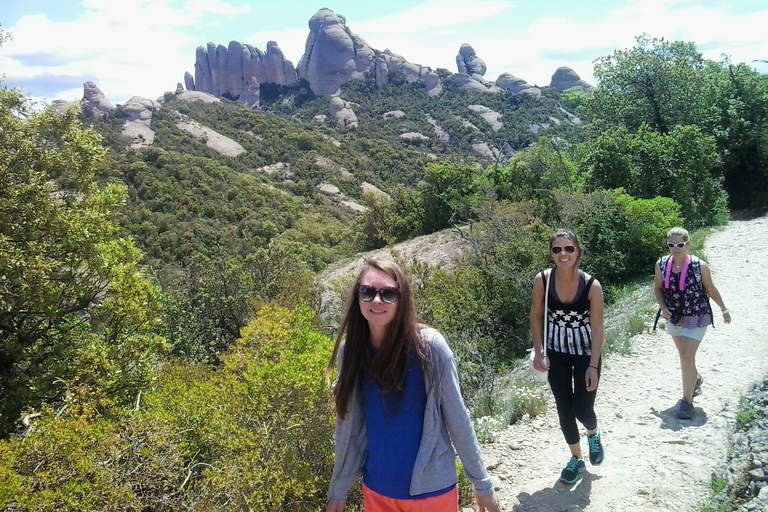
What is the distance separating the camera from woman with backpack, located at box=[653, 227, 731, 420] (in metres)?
4.31

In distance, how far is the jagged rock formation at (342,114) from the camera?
7738cm

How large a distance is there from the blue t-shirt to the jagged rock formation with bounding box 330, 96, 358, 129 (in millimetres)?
77056

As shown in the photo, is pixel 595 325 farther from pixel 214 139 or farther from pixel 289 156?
pixel 214 139

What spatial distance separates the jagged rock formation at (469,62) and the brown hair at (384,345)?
110 meters

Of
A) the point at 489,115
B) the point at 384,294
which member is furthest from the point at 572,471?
the point at 489,115

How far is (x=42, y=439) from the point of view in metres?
3.25

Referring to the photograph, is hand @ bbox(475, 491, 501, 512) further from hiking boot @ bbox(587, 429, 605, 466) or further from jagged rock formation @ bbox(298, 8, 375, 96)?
jagged rock formation @ bbox(298, 8, 375, 96)

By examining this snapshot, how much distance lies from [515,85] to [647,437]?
316 ft

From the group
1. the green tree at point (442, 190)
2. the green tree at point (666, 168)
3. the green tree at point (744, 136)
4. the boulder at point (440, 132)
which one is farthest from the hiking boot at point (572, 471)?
the boulder at point (440, 132)

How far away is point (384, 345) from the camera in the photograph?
205 cm

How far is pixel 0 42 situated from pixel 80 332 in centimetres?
429

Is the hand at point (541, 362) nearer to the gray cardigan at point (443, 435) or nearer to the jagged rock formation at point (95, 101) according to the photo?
the gray cardigan at point (443, 435)

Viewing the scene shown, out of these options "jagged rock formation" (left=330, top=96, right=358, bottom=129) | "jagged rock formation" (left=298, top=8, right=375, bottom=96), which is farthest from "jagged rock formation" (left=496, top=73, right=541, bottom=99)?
"jagged rock formation" (left=330, top=96, right=358, bottom=129)

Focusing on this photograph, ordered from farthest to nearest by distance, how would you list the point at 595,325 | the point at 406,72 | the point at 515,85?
1. the point at 406,72
2. the point at 515,85
3. the point at 595,325
